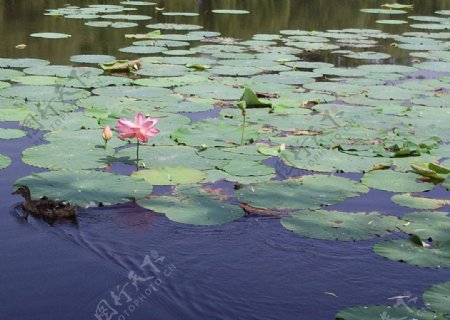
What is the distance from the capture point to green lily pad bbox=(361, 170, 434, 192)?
12.1ft

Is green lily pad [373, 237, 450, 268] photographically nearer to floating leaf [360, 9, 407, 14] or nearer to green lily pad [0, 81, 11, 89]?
green lily pad [0, 81, 11, 89]

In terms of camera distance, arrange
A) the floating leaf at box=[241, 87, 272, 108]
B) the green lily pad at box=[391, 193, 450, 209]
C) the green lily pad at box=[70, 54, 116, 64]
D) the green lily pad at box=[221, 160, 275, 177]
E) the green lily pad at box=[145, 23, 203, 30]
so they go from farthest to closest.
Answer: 1. the green lily pad at box=[145, 23, 203, 30]
2. the green lily pad at box=[70, 54, 116, 64]
3. the floating leaf at box=[241, 87, 272, 108]
4. the green lily pad at box=[221, 160, 275, 177]
5. the green lily pad at box=[391, 193, 450, 209]

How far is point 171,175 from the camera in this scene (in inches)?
147

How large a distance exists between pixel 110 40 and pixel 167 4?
5292 millimetres

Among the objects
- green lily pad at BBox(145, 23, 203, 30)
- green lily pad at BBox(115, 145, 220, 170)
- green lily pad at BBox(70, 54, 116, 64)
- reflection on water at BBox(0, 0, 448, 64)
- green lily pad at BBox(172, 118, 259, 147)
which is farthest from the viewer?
green lily pad at BBox(145, 23, 203, 30)

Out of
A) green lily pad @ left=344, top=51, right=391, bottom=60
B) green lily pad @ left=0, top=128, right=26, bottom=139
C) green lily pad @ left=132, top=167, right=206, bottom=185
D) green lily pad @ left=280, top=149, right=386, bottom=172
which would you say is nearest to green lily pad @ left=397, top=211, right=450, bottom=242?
green lily pad @ left=280, top=149, right=386, bottom=172

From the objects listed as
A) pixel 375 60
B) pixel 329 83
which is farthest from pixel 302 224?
pixel 375 60

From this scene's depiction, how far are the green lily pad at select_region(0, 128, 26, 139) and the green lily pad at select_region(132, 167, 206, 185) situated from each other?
3.34ft

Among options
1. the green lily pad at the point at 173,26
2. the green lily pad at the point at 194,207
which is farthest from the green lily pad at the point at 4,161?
the green lily pad at the point at 173,26

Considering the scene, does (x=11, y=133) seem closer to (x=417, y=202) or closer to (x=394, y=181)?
(x=394, y=181)

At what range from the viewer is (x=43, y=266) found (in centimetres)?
279

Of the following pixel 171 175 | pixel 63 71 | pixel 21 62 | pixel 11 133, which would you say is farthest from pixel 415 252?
pixel 21 62

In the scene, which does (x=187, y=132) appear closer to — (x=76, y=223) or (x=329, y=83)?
(x=76, y=223)

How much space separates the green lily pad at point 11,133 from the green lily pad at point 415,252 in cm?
241
